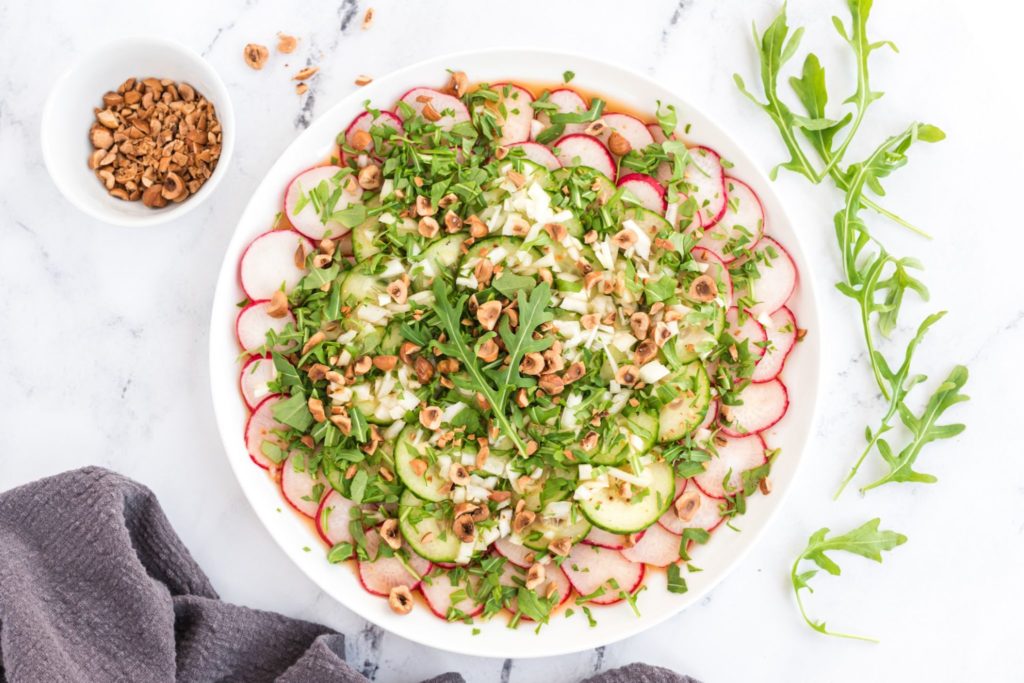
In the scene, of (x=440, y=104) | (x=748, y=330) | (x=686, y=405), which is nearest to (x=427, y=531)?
(x=686, y=405)

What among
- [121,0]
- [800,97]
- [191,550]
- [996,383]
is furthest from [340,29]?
[996,383]

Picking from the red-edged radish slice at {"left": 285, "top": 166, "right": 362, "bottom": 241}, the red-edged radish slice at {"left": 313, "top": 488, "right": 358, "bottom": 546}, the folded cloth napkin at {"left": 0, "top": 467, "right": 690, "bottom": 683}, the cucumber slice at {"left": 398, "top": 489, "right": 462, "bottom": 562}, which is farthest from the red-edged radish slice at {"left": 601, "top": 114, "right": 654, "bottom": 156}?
the folded cloth napkin at {"left": 0, "top": 467, "right": 690, "bottom": 683}

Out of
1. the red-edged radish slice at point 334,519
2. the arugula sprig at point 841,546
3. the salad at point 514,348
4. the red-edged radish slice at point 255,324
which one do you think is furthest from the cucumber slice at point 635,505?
the red-edged radish slice at point 255,324

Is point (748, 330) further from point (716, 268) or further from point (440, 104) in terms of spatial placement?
point (440, 104)

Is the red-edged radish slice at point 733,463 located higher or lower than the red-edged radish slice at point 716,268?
lower

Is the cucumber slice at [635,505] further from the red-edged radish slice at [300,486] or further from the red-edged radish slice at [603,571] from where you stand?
the red-edged radish slice at [300,486]

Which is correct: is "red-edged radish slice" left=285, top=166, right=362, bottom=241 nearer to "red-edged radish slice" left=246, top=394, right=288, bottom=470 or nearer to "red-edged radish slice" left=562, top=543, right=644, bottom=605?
"red-edged radish slice" left=246, top=394, right=288, bottom=470
